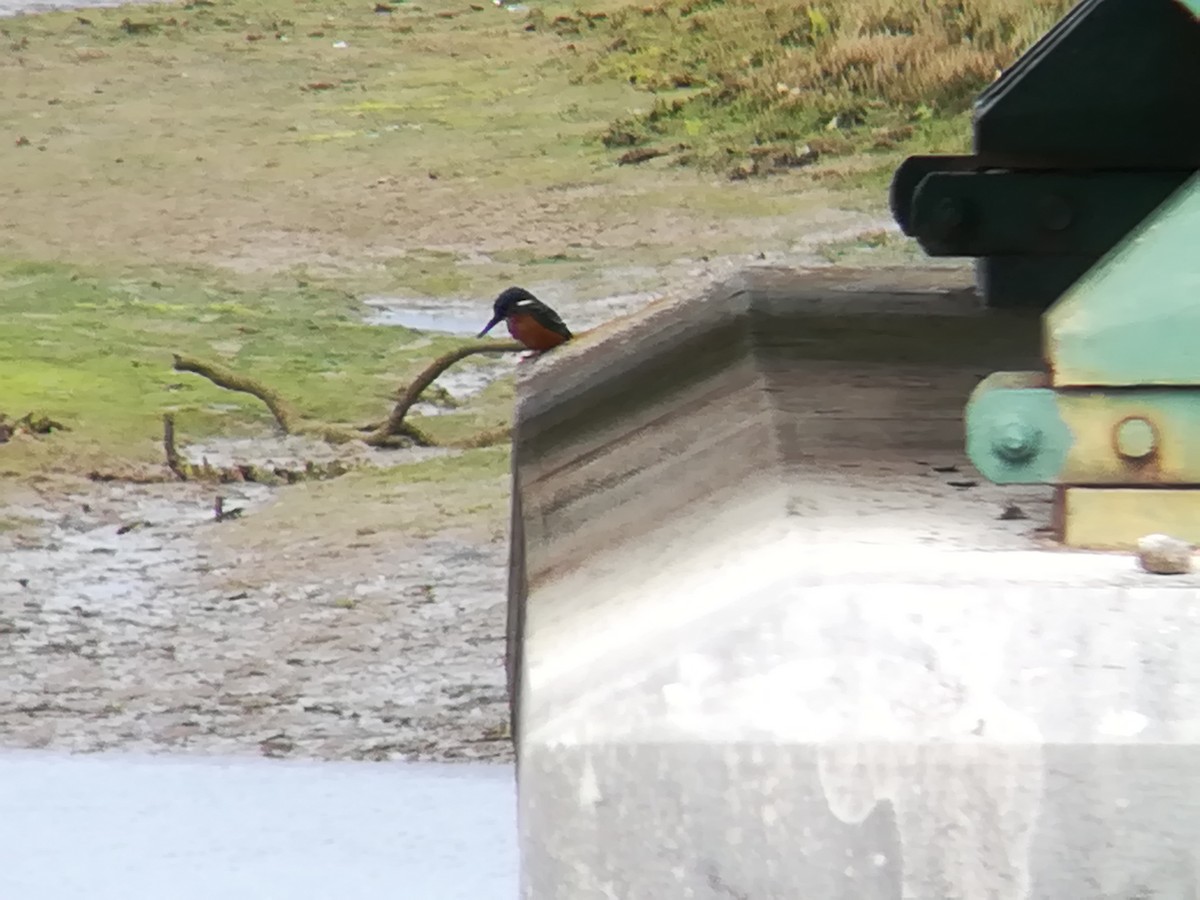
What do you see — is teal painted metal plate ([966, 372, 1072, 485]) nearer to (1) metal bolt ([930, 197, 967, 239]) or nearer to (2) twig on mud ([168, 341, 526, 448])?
(1) metal bolt ([930, 197, 967, 239])

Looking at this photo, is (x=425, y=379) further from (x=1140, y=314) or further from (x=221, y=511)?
(x=1140, y=314)

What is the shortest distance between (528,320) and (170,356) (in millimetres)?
541

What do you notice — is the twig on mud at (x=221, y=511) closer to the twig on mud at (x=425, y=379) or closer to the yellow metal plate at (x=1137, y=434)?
the twig on mud at (x=425, y=379)

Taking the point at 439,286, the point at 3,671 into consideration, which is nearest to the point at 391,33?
the point at 439,286

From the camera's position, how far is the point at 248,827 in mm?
2059

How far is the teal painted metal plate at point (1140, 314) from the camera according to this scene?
613 mm

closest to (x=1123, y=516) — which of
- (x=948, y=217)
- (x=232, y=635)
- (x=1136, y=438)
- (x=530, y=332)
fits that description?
(x=1136, y=438)

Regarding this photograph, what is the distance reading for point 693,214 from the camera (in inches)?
93.7

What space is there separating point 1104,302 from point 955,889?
0.22 meters

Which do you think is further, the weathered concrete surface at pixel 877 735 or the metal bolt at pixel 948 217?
the metal bolt at pixel 948 217

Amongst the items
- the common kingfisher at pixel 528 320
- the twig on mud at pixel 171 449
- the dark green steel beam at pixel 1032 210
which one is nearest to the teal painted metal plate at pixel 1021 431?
the dark green steel beam at pixel 1032 210

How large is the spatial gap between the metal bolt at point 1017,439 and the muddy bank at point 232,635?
1.52 metres

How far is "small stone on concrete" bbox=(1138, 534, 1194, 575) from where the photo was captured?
0.60m

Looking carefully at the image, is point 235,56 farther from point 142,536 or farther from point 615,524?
point 615,524
